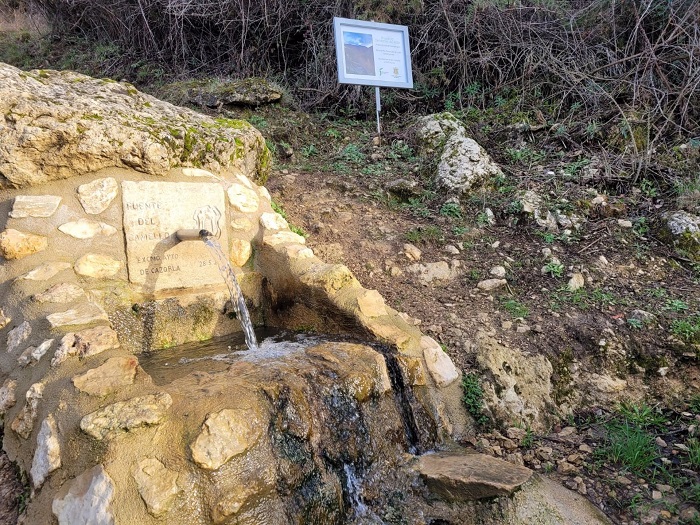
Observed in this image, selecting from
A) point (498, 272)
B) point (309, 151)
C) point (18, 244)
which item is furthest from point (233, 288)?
point (309, 151)

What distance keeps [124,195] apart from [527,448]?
7.86 ft

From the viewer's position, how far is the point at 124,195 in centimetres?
263

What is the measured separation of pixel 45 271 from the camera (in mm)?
2309

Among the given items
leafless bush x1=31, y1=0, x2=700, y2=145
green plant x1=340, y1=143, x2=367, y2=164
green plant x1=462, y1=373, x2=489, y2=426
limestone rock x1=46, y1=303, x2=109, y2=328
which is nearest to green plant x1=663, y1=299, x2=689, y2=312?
green plant x1=462, y1=373, x2=489, y2=426

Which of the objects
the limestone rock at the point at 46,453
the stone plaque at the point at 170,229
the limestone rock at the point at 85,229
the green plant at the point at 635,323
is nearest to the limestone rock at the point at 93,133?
the stone plaque at the point at 170,229

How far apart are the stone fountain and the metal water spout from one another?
2.2 inches

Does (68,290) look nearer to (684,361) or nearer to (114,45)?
(684,361)

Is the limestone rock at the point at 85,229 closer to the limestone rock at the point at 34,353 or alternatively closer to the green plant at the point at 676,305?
the limestone rock at the point at 34,353

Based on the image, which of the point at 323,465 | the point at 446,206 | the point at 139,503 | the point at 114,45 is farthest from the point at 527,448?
the point at 114,45

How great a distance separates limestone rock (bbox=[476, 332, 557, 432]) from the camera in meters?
2.45

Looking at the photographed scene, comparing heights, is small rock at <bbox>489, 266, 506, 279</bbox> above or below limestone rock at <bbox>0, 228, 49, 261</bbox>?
below

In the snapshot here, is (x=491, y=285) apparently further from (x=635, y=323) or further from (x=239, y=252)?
(x=239, y=252)

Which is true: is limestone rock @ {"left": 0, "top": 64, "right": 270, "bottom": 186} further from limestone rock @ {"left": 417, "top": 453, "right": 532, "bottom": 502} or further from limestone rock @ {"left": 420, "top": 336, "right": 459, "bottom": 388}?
limestone rock @ {"left": 417, "top": 453, "right": 532, "bottom": 502}

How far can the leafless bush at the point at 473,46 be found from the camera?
4699mm
